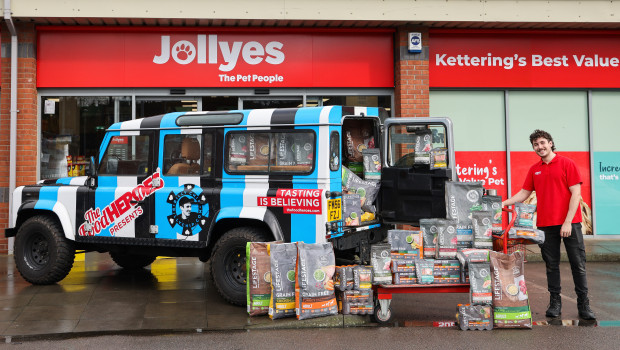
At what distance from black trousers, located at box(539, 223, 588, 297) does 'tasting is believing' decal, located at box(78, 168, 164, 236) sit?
4.44m

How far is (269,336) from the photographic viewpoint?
5750 millimetres

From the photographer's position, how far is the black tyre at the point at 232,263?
6.77 m

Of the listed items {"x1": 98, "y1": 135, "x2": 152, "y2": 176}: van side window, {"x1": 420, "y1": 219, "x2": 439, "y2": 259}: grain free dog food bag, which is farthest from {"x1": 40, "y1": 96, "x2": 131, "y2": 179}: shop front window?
{"x1": 420, "y1": 219, "x2": 439, "y2": 259}: grain free dog food bag

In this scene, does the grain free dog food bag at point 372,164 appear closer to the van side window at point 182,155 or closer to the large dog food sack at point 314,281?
the large dog food sack at point 314,281

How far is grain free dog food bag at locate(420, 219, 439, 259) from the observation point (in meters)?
6.27

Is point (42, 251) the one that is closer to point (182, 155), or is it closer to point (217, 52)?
point (182, 155)

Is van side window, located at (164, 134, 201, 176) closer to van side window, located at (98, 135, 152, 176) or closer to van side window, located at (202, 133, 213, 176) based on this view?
van side window, located at (202, 133, 213, 176)

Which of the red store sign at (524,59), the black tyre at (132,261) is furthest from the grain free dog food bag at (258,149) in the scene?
the red store sign at (524,59)

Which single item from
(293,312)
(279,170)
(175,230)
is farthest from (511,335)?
(175,230)

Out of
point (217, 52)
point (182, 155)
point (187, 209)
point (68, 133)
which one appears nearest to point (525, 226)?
point (187, 209)

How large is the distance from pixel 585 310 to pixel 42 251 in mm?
6661

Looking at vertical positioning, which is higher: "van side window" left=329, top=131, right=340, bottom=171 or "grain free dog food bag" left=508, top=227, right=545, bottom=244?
"van side window" left=329, top=131, right=340, bottom=171

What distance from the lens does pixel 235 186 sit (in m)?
6.94

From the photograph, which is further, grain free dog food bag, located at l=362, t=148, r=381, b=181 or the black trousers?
grain free dog food bag, located at l=362, t=148, r=381, b=181
